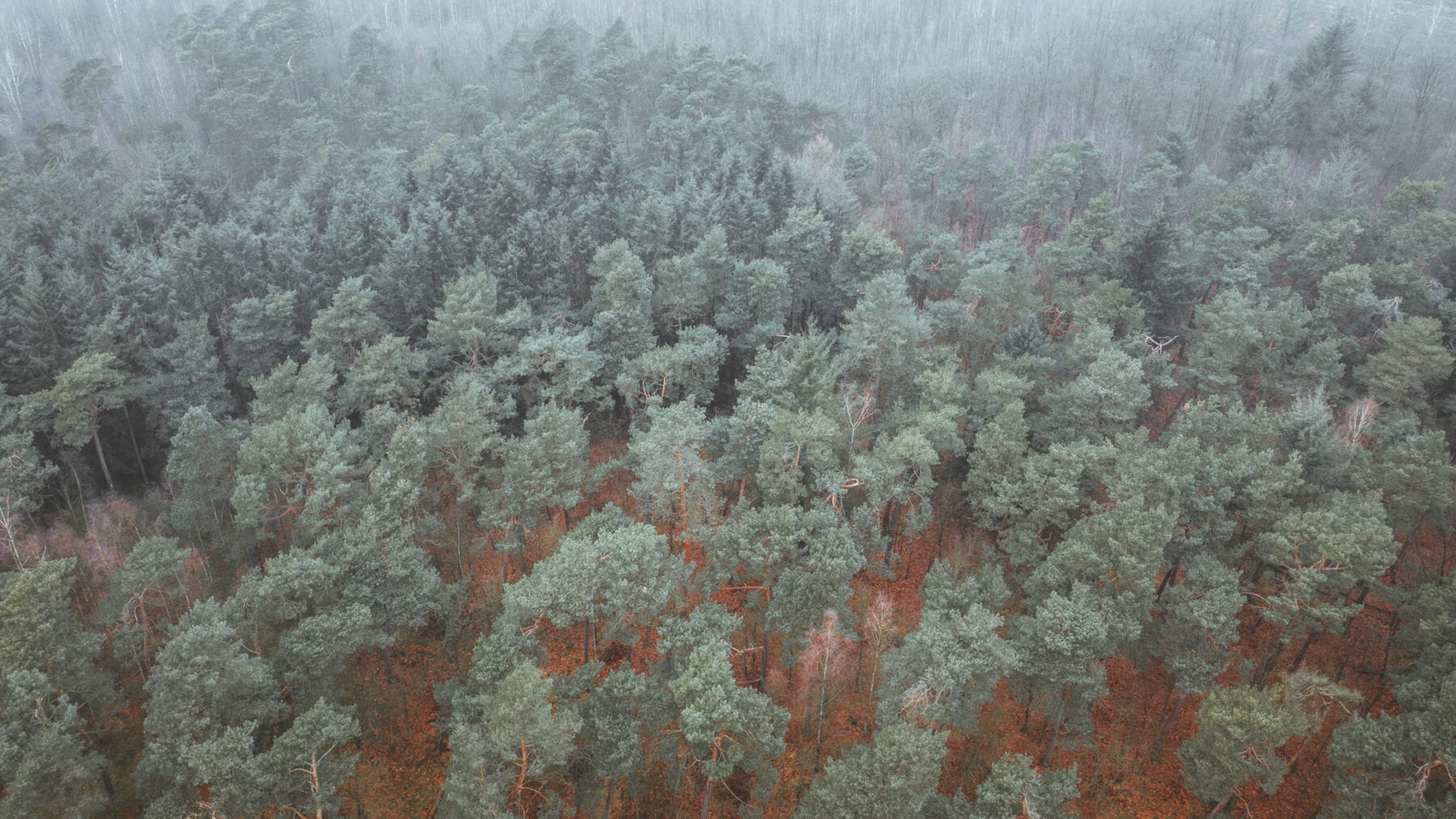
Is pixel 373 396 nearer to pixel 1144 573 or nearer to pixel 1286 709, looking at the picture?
pixel 1144 573

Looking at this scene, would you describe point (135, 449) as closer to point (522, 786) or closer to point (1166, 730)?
point (522, 786)

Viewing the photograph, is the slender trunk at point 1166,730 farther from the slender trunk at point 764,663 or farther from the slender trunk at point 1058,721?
the slender trunk at point 764,663

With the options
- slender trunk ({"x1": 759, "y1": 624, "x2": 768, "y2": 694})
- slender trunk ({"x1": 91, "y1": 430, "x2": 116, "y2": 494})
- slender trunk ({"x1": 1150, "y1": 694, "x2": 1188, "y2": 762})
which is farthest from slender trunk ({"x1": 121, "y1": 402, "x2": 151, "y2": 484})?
slender trunk ({"x1": 1150, "y1": 694, "x2": 1188, "y2": 762})

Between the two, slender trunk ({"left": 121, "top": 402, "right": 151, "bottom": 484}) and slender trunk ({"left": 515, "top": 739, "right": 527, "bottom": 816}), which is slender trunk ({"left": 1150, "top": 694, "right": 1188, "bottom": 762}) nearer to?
slender trunk ({"left": 515, "top": 739, "right": 527, "bottom": 816})

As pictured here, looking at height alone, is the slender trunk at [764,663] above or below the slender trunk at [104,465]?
below

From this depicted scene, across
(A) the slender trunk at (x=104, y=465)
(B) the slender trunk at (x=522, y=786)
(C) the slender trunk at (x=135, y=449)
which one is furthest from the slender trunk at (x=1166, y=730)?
(C) the slender trunk at (x=135, y=449)

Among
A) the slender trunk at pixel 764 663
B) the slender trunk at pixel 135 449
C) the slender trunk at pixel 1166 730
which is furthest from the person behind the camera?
the slender trunk at pixel 135 449

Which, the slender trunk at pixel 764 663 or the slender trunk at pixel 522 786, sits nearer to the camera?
the slender trunk at pixel 522 786

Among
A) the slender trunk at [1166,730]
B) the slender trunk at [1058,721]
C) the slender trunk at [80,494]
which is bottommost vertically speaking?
the slender trunk at [1166,730]

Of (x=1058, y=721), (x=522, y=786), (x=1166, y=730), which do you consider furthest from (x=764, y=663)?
(x=1166, y=730)
